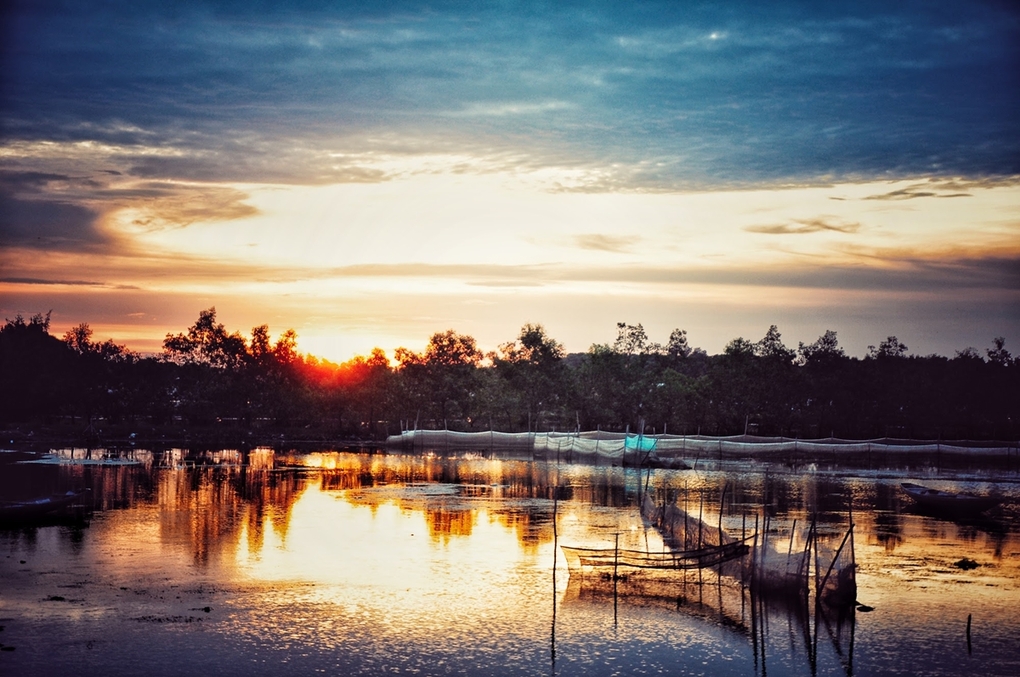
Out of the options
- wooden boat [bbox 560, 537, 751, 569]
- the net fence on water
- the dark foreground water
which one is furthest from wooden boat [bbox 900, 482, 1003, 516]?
the net fence on water

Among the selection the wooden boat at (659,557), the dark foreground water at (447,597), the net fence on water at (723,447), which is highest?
the net fence on water at (723,447)

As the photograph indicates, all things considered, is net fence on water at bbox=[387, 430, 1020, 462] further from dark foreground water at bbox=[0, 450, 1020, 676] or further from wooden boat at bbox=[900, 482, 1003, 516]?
dark foreground water at bbox=[0, 450, 1020, 676]

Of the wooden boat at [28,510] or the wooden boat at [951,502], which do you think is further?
the wooden boat at [951,502]

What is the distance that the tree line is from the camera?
333ft

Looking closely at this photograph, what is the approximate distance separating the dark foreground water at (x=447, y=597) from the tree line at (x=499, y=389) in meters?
56.5

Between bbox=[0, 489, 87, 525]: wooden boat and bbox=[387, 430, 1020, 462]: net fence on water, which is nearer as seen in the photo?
bbox=[0, 489, 87, 525]: wooden boat

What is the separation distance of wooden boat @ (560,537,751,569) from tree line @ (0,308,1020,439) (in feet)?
225

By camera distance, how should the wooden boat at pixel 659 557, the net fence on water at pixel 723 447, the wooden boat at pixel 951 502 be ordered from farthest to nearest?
the net fence on water at pixel 723 447 → the wooden boat at pixel 951 502 → the wooden boat at pixel 659 557

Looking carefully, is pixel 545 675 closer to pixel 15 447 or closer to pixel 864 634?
pixel 864 634

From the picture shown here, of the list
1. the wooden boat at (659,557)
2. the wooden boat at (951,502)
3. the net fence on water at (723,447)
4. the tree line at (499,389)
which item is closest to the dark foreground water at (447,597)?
the wooden boat at (659,557)

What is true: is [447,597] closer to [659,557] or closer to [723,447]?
[659,557]

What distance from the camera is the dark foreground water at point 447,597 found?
19.9 metres

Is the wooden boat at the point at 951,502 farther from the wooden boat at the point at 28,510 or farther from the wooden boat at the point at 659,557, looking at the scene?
the wooden boat at the point at 28,510

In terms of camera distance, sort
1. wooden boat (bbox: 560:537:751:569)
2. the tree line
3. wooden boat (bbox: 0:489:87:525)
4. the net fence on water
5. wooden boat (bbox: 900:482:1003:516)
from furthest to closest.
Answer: the tree line
the net fence on water
wooden boat (bbox: 900:482:1003:516)
wooden boat (bbox: 0:489:87:525)
wooden boat (bbox: 560:537:751:569)
